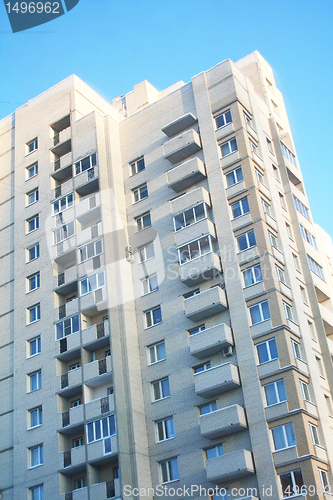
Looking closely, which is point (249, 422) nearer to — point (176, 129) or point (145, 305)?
point (145, 305)

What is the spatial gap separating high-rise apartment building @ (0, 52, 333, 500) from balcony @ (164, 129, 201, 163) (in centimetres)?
13

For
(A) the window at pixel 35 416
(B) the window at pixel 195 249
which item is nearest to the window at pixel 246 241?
(B) the window at pixel 195 249

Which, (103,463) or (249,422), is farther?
(103,463)

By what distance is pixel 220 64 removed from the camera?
46.5 meters

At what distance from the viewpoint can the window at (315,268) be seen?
145ft

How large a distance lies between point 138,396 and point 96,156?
18.7 m

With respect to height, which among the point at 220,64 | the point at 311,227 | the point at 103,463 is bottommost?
the point at 103,463

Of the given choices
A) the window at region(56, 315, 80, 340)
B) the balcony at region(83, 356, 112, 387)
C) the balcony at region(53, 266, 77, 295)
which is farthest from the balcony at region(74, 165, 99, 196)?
the balcony at region(83, 356, 112, 387)

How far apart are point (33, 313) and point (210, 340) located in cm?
1498

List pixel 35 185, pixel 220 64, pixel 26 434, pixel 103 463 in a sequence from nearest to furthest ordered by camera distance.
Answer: pixel 103 463 < pixel 26 434 < pixel 220 64 < pixel 35 185

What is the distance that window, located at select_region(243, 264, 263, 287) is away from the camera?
126 feet

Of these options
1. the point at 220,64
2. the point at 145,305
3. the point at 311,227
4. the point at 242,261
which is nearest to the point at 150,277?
the point at 145,305

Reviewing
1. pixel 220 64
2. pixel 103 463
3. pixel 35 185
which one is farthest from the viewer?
pixel 35 185

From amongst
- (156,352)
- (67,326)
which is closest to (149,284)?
(156,352)
